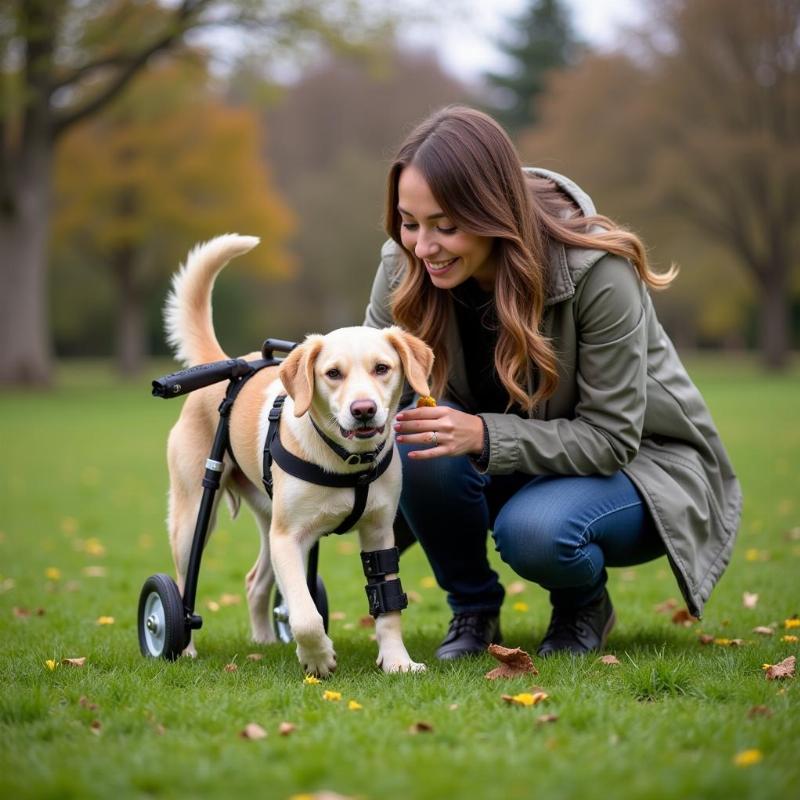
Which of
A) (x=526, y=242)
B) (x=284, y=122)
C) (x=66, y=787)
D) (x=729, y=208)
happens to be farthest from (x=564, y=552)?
(x=284, y=122)

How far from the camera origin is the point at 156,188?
3108 centimetres

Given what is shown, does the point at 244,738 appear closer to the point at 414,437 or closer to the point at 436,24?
the point at 414,437

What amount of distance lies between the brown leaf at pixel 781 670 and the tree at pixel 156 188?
90.5 feet

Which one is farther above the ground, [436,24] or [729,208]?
[436,24]

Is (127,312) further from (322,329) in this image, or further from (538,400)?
(538,400)

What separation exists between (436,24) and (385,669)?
23.0 m

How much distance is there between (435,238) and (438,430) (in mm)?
718

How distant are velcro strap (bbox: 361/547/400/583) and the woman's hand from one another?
0.41 metres

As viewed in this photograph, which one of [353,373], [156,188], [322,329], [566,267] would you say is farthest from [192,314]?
[322,329]

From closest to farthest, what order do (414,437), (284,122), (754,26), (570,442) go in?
(414,437) < (570,442) < (754,26) < (284,122)

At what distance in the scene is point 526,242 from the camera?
3.81 meters

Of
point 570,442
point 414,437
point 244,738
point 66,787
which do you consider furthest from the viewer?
point 570,442

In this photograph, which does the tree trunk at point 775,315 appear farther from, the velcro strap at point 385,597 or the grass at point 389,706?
the velcro strap at point 385,597

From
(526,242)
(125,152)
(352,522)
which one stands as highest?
(125,152)
